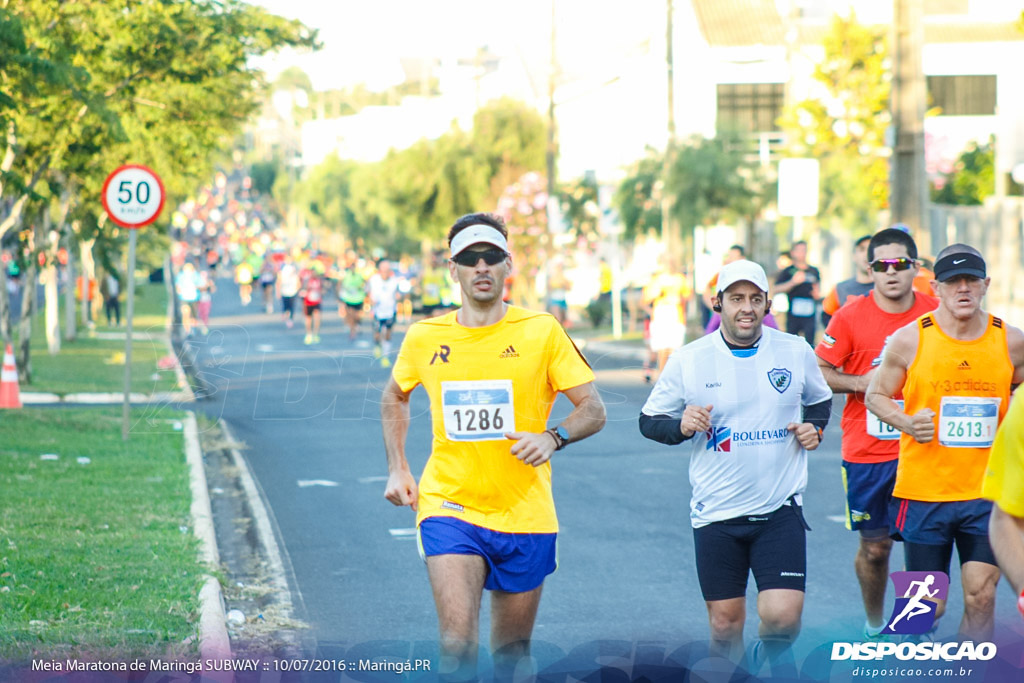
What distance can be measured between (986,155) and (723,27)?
1416 cm

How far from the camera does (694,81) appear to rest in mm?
54094

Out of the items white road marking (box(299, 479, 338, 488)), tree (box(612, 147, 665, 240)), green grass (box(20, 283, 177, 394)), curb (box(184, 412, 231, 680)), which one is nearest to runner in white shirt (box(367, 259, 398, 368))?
green grass (box(20, 283, 177, 394))

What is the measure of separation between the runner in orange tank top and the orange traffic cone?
14.0 metres

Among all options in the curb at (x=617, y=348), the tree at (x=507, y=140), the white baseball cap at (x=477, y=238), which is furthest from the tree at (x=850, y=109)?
the white baseball cap at (x=477, y=238)

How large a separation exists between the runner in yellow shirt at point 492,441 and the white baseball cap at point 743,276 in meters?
0.68

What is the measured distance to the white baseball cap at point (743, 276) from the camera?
225 inches

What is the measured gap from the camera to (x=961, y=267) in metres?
5.87

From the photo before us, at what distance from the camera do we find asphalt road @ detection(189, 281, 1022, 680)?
758cm

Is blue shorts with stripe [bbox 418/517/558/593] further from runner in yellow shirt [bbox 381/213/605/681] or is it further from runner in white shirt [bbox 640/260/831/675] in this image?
runner in white shirt [bbox 640/260/831/675]

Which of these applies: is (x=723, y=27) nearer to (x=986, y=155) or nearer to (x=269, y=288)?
(x=986, y=155)

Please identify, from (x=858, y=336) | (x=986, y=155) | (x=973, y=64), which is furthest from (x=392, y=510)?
(x=973, y=64)

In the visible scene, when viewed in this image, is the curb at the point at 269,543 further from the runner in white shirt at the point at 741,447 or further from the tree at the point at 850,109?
the tree at the point at 850,109

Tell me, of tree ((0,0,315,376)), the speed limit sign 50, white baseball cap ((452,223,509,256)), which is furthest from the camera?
tree ((0,0,315,376))

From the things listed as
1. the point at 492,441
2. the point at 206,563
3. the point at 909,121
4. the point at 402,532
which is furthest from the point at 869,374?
the point at 909,121
